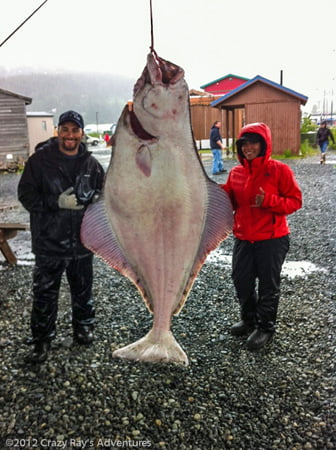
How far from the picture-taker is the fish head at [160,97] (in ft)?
6.92

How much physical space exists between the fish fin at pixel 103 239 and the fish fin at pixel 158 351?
432 mm

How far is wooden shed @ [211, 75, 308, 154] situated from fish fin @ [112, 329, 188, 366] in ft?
65.8

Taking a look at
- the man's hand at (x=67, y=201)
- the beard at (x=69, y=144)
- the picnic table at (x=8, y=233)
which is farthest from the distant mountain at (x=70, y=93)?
the man's hand at (x=67, y=201)

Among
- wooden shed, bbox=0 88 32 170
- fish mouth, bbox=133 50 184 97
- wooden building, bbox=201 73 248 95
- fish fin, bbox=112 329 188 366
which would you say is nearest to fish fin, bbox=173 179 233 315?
fish fin, bbox=112 329 188 366

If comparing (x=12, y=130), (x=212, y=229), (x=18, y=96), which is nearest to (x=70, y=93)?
(x=18, y=96)

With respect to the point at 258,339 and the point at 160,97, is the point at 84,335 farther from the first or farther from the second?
the point at 160,97

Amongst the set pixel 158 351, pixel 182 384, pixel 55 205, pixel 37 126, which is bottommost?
pixel 182 384

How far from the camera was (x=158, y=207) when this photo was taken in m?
2.32

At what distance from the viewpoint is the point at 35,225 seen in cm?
326

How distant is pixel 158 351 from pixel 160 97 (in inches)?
62.3

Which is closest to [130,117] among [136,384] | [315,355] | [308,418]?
[136,384]

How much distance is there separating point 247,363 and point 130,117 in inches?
93.7

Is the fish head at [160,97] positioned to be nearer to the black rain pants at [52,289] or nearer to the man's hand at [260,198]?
the man's hand at [260,198]

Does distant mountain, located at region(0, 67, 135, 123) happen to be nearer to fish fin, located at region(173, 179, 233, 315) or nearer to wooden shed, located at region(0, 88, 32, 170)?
wooden shed, located at region(0, 88, 32, 170)
